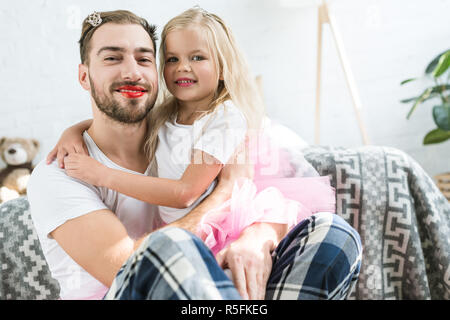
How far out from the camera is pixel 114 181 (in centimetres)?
82

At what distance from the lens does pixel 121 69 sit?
859mm

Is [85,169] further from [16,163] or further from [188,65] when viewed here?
[16,163]

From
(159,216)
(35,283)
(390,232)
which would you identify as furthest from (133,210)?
(390,232)

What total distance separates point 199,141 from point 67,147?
0.28 meters

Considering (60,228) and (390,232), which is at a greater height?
(60,228)

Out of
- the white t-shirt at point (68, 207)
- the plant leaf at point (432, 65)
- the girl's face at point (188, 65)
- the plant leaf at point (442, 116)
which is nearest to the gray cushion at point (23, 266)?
the white t-shirt at point (68, 207)

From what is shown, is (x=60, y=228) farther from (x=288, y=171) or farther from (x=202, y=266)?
(x=288, y=171)

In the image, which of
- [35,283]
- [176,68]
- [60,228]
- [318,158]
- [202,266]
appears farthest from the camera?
[318,158]

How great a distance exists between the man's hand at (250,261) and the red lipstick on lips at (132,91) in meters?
0.36

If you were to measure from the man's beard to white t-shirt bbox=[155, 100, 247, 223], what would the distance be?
0.26ft

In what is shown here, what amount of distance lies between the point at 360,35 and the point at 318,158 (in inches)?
59.1

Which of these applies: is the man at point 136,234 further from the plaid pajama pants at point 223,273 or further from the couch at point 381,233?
the couch at point 381,233

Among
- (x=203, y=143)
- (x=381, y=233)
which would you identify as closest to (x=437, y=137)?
(x=381, y=233)

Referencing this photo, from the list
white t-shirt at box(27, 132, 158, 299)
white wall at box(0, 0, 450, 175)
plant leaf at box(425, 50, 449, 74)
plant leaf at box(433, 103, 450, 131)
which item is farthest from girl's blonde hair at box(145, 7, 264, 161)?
plant leaf at box(425, 50, 449, 74)
